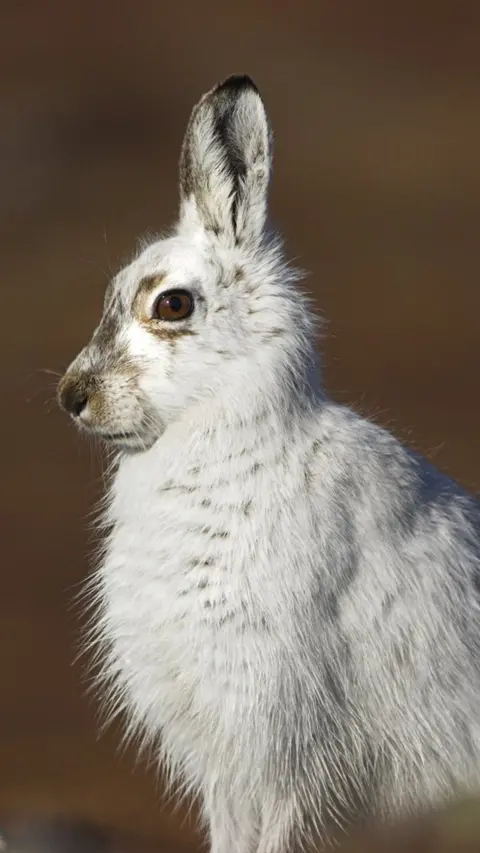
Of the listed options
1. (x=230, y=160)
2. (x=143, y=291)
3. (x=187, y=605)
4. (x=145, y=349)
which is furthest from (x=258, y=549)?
(x=230, y=160)

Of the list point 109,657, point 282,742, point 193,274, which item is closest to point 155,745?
point 109,657

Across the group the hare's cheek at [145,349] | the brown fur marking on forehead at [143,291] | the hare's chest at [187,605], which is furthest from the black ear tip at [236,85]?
the hare's chest at [187,605]

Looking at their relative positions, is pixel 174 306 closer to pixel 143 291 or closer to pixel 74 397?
pixel 143 291

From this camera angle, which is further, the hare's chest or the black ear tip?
the black ear tip

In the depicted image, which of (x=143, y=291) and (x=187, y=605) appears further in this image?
(x=143, y=291)

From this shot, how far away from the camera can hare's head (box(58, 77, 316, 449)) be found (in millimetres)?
3793

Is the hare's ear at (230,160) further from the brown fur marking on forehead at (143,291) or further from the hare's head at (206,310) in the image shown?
the brown fur marking on forehead at (143,291)

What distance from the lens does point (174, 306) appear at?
381 cm

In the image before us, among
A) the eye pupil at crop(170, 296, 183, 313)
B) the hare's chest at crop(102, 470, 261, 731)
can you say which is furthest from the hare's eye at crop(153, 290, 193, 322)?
the hare's chest at crop(102, 470, 261, 731)

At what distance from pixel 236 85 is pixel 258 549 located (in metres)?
1.03

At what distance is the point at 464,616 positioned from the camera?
13.0ft

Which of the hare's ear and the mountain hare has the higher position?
the hare's ear

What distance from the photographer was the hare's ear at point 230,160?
3.87 metres

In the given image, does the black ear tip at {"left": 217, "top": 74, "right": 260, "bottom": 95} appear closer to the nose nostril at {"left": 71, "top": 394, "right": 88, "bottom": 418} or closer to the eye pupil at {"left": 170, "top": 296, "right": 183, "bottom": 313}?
the eye pupil at {"left": 170, "top": 296, "right": 183, "bottom": 313}
